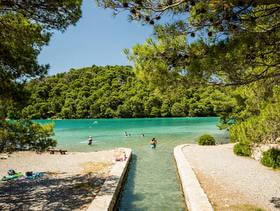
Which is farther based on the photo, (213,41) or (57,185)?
(57,185)

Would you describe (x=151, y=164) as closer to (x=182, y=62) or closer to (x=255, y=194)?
(x=255, y=194)

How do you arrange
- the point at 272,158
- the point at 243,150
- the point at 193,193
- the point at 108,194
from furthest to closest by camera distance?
1. the point at 243,150
2. the point at 272,158
3. the point at 108,194
4. the point at 193,193

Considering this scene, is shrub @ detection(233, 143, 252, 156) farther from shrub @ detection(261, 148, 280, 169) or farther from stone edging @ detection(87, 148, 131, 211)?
stone edging @ detection(87, 148, 131, 211)

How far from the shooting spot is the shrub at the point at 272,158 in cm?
1398

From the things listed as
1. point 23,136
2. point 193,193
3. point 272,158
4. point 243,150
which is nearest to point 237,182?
point 193,193

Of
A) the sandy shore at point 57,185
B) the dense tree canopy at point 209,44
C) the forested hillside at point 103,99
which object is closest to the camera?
the dense tree canopy at point 209,44

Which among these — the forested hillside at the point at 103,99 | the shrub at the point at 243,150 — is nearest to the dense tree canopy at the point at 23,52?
the shrub at the point at 243,150

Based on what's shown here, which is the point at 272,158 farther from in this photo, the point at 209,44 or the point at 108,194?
the point at 209,44

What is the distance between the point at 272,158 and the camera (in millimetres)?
14266

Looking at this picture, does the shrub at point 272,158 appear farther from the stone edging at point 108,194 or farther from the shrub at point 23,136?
the shrub at point 23,136

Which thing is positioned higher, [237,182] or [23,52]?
[23,52]

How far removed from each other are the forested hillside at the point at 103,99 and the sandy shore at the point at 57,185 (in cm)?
6987

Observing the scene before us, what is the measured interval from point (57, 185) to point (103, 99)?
293ft

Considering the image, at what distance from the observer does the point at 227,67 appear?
6031 mm
